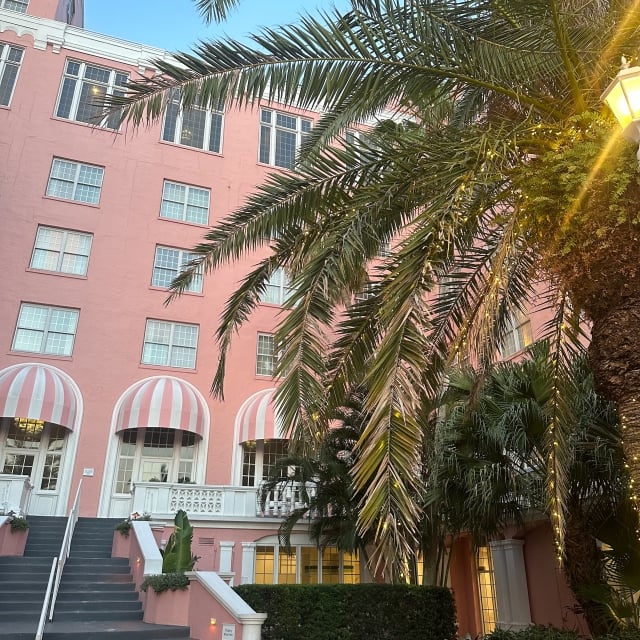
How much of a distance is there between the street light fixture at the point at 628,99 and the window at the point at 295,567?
1687 centimetres

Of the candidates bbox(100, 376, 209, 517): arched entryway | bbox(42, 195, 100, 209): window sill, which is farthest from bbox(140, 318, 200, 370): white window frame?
bbox(42, 195, 100, 209): window sill

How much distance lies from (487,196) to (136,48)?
23.7 m

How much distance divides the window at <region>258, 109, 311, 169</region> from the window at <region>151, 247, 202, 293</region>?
20.2 feet

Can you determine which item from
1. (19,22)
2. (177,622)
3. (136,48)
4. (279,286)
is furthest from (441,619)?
(19,22)

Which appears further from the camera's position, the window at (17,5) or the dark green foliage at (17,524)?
the window at (17,5)

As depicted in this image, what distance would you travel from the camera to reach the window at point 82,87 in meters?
24.1

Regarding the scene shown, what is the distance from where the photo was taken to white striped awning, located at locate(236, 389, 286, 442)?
21.4 metres

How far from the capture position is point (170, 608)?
11250 mm

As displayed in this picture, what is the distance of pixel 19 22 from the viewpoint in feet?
79.9

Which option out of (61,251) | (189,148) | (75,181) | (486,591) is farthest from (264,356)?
(486,591)

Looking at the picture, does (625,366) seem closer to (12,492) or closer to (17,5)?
(12,492)

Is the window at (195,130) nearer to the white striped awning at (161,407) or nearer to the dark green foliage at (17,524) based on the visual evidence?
the white striped awning at (161,407)

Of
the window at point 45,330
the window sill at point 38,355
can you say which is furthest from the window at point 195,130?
the window sill at point 38,355

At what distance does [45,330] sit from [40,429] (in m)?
3.43
